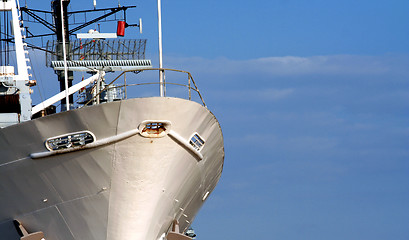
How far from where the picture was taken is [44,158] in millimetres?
32281

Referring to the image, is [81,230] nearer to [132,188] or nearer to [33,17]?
[132,188]

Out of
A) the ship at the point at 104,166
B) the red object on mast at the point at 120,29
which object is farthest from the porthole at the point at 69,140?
the red object on mast at the point at 120,29

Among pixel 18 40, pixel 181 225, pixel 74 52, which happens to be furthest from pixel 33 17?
pixel 181 225

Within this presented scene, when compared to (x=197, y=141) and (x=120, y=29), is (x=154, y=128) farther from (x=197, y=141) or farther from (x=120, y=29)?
(x=120, y=29)

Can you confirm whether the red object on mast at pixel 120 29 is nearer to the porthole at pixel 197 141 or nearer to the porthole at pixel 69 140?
the porthole at pixel 197 141

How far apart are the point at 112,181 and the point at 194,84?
13.5 feet

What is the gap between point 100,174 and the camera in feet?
107

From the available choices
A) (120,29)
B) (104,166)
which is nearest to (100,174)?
(104,166)

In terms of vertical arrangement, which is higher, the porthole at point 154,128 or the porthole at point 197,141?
the porthole at point 154,128

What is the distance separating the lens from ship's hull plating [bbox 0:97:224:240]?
105 ft

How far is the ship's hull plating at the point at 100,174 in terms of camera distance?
31.9m

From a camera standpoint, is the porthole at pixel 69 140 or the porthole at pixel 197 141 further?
the porthole at pixel 197 141

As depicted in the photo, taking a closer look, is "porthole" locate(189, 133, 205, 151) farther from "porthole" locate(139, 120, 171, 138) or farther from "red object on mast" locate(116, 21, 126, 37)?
"red object on mast" locate(116, 21, 126, 37)

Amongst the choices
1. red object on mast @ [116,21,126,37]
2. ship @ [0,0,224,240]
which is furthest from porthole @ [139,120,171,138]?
red object on mast @ [116,21,126,37]
